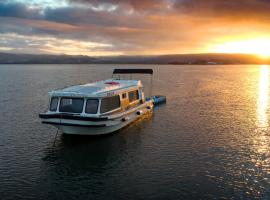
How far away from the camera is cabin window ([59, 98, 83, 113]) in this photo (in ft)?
90.1

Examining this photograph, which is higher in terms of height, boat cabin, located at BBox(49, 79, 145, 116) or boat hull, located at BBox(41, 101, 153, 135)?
boat cabin, located at BBox(49, 79, 145, 116)

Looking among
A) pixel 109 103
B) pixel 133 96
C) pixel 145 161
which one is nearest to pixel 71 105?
pixel 109 103

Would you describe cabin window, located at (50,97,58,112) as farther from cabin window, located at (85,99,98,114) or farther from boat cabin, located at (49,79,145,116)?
cabin window, located at (85,99,98,114)

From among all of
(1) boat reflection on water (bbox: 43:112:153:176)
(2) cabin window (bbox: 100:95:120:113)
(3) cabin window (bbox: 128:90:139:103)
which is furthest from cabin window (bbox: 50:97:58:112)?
(3) cabin window (bbox: 128:90:139:103)

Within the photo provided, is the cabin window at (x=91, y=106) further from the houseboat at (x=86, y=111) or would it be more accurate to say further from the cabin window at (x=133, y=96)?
the cabin window at (x=133, y=96)

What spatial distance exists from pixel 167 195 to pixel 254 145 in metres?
12.9

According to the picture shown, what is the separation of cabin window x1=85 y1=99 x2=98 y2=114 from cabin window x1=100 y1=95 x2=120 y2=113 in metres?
0.57

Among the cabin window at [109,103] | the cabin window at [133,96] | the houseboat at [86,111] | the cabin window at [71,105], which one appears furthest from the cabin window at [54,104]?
the cabin window at [133,96]

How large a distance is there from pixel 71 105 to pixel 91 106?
194 centimetres

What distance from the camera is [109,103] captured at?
95.2ft

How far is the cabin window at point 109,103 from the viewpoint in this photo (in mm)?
28016

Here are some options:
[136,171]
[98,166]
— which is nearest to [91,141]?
[98,166]

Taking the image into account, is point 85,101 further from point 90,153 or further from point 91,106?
point 90,153

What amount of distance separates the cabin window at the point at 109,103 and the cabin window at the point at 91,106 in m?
0.57
